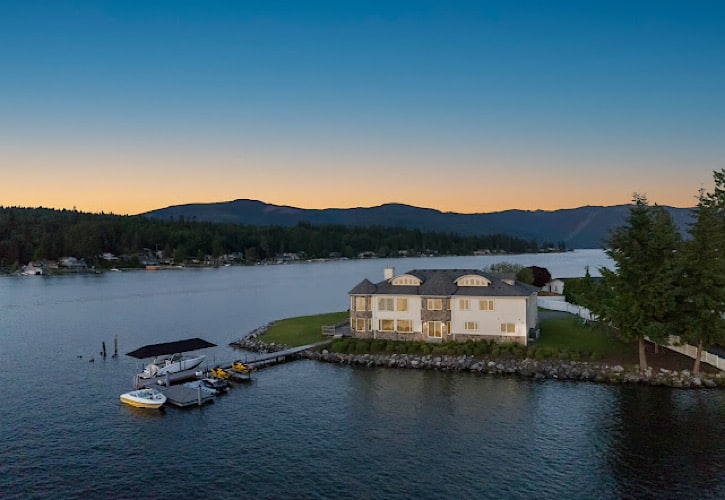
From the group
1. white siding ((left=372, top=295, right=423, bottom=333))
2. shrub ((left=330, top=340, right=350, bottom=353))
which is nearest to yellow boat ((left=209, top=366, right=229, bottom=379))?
shrub ((left=330, top=340, right=350, bottom=353))

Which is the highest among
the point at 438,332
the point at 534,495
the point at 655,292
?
the point at 655,292

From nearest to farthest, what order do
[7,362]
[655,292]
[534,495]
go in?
1. [534,495]
2. [655,292]
3. [7,362]

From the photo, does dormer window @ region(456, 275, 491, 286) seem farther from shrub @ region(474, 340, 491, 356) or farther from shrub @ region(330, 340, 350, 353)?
shrub @ region(330, 340, 350, 353)

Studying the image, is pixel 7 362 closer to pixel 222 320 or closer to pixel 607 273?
pixel 222 320

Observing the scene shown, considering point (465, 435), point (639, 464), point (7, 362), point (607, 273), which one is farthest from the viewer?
point (7, 362)

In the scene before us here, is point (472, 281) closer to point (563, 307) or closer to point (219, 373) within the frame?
point (563, 307)

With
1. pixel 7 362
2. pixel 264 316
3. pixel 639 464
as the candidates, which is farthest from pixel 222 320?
pixel 639 464

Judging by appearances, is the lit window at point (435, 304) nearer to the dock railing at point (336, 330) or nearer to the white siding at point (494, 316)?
the white siding at point (494, 316)
